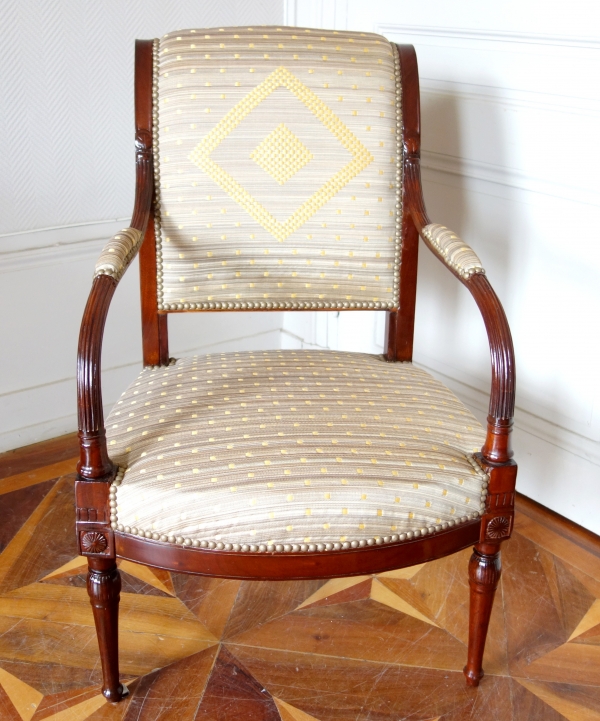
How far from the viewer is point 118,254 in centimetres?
124

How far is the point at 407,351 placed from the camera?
4.99 ft

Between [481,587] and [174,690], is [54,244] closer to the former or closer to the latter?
[174,690]

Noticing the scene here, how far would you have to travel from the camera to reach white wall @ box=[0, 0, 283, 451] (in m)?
1.88

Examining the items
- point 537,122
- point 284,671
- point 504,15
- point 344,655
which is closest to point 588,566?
point 344,655

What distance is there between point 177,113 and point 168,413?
0.52 meters

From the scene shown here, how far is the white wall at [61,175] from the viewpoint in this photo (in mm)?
1875

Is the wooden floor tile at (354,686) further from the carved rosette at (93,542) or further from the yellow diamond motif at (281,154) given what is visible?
the yellow diamond motif at (281,154)

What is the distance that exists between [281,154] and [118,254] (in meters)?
0.36

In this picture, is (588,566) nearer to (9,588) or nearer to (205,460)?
(205,460)

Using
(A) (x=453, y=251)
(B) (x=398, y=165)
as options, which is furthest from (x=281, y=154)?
(A) (x=453, y=251)

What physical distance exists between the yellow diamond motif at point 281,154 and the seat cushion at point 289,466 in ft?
1.26

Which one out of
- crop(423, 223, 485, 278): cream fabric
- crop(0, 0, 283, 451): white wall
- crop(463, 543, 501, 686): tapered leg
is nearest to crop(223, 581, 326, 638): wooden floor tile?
crop(463, 543, 501, 686): tapered leg

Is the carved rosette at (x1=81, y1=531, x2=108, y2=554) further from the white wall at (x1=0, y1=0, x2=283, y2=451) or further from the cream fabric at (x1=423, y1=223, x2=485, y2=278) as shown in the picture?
the white wall at (x1=0, y1=0, x2=283, y2=451)

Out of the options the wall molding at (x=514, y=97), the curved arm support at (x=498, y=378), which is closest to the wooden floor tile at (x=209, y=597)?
the curved arm support at (x=498, y=378)
